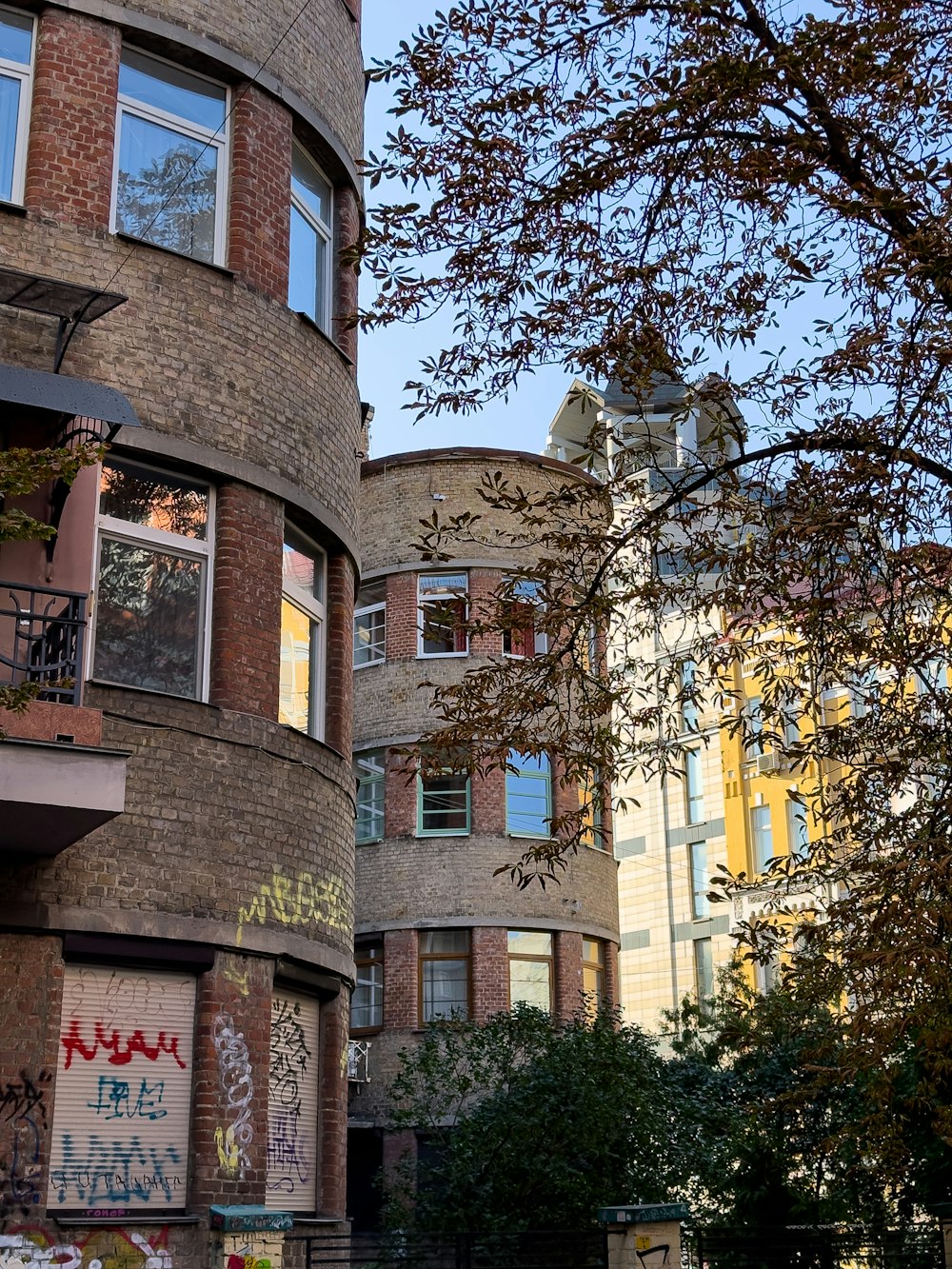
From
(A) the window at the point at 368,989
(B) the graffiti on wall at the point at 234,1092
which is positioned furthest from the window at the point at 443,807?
(B) the graffiti on wall at the point at 234,1092

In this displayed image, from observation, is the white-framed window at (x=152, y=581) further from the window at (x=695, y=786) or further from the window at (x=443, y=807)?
the window at (x=695, y=786)

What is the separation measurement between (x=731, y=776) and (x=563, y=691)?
879 inches

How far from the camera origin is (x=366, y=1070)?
28.5 m

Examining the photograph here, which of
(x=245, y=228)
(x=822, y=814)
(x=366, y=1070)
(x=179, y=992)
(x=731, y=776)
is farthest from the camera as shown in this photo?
(x=731, y=776)

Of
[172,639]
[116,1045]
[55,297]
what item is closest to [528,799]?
[172,639]

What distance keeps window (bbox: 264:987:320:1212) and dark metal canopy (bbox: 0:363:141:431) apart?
539cm

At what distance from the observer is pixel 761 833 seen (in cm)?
4981

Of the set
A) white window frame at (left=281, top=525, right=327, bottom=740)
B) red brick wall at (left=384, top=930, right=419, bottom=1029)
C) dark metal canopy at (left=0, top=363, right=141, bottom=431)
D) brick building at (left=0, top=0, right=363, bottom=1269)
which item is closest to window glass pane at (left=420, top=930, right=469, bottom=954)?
red brick wall at (left=384, top=930, right=419, bottom=1029)

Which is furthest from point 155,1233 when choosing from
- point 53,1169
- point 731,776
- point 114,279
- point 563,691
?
point 731,776

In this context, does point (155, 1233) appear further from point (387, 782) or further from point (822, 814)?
point (387, 782)

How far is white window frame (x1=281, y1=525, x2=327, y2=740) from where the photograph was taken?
16047 mm

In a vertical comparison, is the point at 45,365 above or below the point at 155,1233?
above

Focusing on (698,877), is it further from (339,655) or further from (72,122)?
(72,122)

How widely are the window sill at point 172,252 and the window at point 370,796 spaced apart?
16.0 metres
